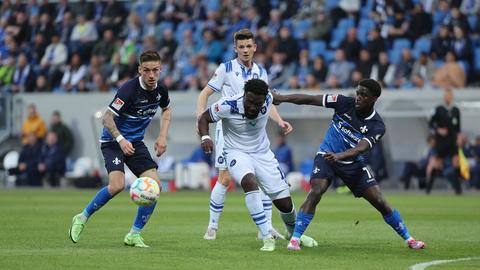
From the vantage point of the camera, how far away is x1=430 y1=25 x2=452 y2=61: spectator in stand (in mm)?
27344

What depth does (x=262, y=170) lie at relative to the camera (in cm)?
1205

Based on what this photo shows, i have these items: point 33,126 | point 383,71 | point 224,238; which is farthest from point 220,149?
point 33,126

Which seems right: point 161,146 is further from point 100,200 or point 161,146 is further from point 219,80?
point 219,80

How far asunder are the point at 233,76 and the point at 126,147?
2264mm

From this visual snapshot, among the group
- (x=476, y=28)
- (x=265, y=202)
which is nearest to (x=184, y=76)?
(x=476, y=28)

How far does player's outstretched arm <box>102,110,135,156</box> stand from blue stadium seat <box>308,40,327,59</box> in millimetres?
18023

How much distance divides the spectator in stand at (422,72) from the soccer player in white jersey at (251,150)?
51.1 ft

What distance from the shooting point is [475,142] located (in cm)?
2658

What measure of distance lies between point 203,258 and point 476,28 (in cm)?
1902

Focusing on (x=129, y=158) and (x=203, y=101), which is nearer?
(x=129, y=158)

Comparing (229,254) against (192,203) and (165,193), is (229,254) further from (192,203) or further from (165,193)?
(165,193)

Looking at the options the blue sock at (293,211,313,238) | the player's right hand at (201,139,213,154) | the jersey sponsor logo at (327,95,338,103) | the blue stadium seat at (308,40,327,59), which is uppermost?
the jersey sponsor logo at (327,95,338,103)

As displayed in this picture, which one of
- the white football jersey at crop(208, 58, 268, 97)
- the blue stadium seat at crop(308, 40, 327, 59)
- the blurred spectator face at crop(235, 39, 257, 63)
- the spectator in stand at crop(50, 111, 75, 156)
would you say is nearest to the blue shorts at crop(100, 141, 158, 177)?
the white football jersey at crop(208, 58, 268, 97)

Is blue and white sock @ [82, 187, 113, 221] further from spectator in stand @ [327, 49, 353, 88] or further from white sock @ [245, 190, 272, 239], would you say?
spectator in stand @ [327, 49, 353, 88]
